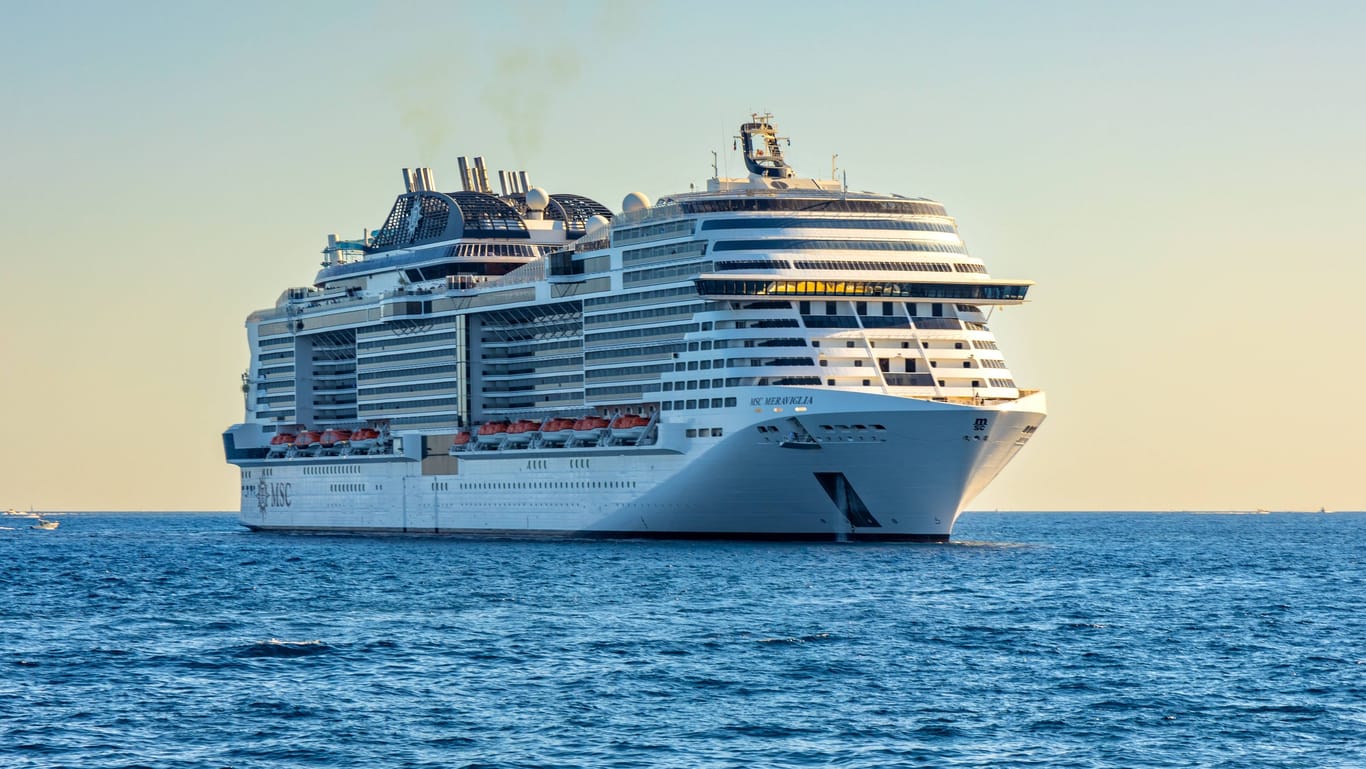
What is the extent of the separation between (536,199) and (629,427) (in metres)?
38.7

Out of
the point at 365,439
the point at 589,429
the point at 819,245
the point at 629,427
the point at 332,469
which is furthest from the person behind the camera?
the point at 332,469

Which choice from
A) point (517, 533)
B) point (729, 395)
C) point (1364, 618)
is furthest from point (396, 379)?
point (1364, 618)

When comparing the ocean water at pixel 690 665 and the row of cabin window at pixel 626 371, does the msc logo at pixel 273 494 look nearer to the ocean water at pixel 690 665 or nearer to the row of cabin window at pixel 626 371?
the row of cabin window at pixel 626 371

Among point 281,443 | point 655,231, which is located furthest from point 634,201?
point 281,443

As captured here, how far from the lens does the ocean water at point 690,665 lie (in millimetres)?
39594

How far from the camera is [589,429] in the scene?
337 ft

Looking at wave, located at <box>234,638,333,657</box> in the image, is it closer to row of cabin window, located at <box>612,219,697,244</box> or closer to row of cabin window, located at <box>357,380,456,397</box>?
row of cabin window, located at <box>612,219,697,244</box>

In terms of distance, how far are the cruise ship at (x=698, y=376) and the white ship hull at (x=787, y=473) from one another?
12cm

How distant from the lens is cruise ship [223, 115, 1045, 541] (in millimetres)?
88375

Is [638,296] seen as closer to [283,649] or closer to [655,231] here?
[655,231]

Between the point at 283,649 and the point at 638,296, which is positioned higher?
the point at 638,296

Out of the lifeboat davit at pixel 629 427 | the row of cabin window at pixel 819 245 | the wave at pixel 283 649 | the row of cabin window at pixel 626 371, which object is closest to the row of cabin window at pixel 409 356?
the row of cabin window at pixel 626 371

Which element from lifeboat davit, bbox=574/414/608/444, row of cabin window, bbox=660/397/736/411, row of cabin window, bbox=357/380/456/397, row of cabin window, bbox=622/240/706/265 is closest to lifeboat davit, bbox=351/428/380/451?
row of cabin window, bbox=357/380/456/397

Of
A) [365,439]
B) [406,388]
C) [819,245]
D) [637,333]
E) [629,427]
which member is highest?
[819,245]
